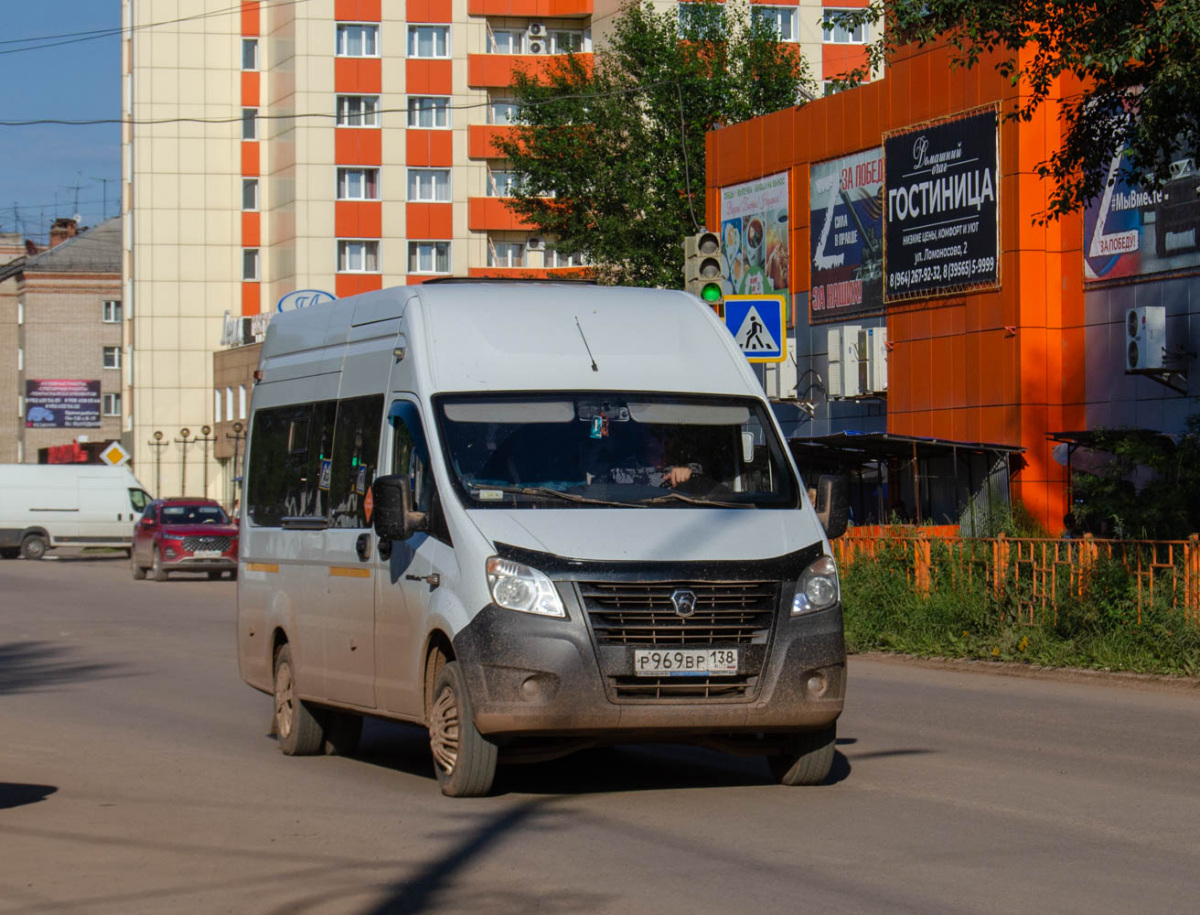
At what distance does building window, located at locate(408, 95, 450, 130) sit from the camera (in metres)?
73.1

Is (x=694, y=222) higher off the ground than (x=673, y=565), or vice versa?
(x=694, y=222)

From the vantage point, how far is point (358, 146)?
238 ft

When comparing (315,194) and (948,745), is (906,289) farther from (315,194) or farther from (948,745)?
(315,194)

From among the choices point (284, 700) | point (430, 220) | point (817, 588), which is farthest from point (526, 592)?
point (430, 220)

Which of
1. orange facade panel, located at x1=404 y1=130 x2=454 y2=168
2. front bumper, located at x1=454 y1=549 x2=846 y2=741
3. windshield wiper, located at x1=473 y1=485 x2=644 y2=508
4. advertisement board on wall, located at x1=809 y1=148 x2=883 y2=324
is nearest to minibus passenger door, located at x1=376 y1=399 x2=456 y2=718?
windshield wiper, located at x1=473 y1=485 x2=644 y2=508

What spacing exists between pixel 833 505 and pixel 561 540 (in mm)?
1687

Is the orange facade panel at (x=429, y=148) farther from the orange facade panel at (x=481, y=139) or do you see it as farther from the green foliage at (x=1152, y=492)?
the green foliage at (x=1152, y=492)

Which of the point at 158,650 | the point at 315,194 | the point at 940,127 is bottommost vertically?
the point at 158,650

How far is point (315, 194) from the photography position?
A: 7231cm

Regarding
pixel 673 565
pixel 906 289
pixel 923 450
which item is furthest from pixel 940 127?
pixel 673 565

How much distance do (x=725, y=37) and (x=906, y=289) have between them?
72.6ft

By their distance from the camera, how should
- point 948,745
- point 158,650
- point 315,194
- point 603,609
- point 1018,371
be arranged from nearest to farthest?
point 603,609
point 948,745
point 158,650
point 1018,371
point 315,194

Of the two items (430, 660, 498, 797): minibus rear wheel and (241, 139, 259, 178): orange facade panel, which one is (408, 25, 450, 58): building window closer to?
(241, 139, 259, 178): orange facade panel

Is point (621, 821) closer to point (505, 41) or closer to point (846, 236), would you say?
point (846, 236)
